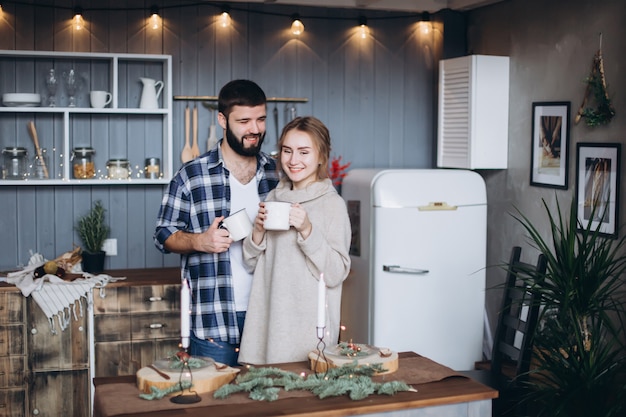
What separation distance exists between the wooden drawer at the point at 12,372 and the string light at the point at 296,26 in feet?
8.23

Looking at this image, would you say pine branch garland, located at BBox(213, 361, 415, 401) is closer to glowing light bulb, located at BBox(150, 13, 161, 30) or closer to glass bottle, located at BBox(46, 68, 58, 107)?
glass bottle, located at BBox(46, 68, 58, 107)

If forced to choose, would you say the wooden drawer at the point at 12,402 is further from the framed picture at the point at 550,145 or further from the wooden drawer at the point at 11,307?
the framed picture at the point at 550,145

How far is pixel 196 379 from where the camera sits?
225 centimetres

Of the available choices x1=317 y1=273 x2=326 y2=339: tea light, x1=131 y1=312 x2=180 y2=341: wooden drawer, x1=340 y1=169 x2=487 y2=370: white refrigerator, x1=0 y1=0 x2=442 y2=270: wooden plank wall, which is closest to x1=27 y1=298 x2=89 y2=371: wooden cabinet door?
x1=131 y1=312 x2=180 y2=341: wooden drawer

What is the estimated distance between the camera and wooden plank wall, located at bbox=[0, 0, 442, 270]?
480 centimetres

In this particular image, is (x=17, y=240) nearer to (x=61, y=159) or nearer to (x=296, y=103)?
(x=61, y=159)

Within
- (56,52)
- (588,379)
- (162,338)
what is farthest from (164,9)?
(588,379)

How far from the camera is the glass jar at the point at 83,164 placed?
187 inches

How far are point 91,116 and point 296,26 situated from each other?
1.37 m

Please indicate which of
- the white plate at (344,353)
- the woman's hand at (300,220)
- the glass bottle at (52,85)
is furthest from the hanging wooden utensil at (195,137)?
the white plate at (344,353)

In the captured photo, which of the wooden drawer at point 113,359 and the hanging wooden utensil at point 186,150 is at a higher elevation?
the hanging wooden utensil at point 186,150

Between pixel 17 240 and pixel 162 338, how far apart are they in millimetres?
1072

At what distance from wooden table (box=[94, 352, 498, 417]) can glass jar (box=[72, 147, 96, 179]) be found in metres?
2.54

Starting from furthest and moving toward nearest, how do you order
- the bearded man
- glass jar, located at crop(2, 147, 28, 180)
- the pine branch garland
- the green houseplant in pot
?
1. glass jar, located at crop(2, 147, 28, 180)
2. the green houseplant in pot
3. the bearded man
4. the pine branch garland
